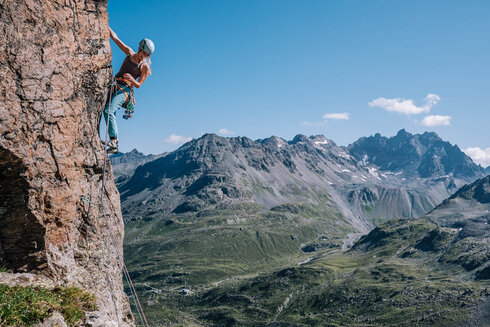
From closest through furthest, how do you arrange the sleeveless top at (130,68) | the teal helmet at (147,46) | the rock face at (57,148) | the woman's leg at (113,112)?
the rock face at (57,148) → the woman's leg at (113,112) → the teal helmet at (147,46) → the sleeveless top at (130,68)

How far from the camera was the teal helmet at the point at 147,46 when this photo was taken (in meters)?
16.9

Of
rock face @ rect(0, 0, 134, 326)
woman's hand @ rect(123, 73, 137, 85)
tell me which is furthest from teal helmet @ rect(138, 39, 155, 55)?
rock face @ rect(0, 0, 134, 326)

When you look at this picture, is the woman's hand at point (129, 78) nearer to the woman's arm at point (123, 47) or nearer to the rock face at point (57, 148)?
the woman's arm at point (123, 47)

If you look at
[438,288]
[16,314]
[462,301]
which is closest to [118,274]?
[16,314]

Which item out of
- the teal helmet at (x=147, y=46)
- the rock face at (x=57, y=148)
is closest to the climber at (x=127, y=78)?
the teal helmet at (x=147, y=46)

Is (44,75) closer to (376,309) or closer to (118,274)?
(118,274)

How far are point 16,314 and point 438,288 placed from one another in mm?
230086

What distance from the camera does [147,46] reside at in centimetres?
1692

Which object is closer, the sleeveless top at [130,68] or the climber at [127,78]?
the climber at [127,78]

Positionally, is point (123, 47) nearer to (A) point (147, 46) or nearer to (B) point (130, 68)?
(B) point (130, 68)

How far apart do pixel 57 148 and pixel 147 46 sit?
6.75 meters

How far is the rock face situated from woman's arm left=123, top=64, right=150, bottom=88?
1.52m

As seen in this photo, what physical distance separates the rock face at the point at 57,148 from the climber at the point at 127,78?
3.43 feet

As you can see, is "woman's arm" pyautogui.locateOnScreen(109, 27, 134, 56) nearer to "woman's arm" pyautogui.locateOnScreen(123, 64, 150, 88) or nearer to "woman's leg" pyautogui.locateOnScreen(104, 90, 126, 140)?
"woman's arm" pyautogui.locateOnScreen(123, 64, 150, 88)
